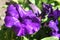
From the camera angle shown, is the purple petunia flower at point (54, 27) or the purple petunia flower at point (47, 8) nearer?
the purple petunia flower at point (54, 27)

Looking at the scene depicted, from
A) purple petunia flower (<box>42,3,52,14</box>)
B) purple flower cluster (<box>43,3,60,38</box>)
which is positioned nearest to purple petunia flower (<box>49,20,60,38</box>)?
purple flower cluster (<box>43,3,60,38</box>)

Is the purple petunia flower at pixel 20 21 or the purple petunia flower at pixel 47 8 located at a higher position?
the purple petunia flower at pixel 47 8

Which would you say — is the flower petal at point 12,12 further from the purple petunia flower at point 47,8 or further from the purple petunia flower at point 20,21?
the purple petunia flower at point 47,8

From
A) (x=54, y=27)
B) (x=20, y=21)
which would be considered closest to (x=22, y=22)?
(x=20, y=21)

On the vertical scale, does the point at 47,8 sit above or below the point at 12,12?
above

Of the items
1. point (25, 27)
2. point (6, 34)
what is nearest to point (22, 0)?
point (6, 34)

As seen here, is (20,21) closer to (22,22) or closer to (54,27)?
(22,22)

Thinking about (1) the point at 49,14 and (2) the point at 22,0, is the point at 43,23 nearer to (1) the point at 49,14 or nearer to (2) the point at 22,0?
(1) the point at 49,14

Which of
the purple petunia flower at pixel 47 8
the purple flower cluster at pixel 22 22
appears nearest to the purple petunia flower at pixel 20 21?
the purple flower cluster at pixel 22 22

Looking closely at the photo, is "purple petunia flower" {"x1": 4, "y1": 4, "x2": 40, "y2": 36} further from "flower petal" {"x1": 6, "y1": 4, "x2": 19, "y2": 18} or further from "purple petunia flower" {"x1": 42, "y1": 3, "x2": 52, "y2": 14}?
"purple petunia flower" {"x1": 42, "y1": 3, "x2": 52, "y2": 14}
